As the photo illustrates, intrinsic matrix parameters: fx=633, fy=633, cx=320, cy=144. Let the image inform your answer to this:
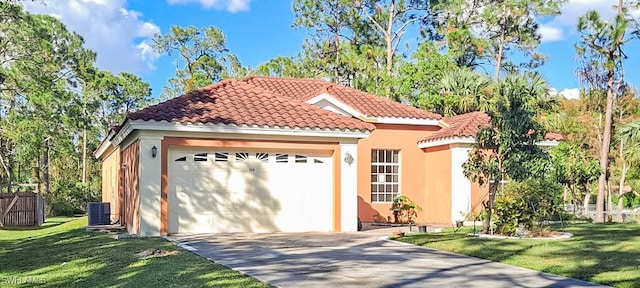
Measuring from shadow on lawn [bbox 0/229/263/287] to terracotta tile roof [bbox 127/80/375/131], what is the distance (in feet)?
10.5

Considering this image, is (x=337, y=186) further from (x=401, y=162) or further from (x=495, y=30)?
(x=495, y=30)

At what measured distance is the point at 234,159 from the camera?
15.9 m

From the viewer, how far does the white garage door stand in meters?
15.4

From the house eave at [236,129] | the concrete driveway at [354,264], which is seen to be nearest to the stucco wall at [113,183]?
the house eave at [236,129]

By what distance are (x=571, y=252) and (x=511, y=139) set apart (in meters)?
3.24

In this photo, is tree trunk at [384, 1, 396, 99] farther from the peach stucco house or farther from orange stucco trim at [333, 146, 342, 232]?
orange stucco trim at [333, 146, 342, 232]

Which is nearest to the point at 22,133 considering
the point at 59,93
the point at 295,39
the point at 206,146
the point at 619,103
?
the point at 206,146

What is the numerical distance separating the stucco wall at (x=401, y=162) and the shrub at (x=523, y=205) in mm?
5831

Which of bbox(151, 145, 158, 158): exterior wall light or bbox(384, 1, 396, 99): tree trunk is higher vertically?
bbox(384, 1, 396, 99): tree trunk

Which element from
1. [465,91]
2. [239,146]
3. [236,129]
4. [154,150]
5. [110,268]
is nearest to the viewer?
[110,268]

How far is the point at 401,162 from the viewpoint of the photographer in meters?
21.1

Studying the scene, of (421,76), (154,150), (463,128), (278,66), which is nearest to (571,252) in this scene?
(463,128)

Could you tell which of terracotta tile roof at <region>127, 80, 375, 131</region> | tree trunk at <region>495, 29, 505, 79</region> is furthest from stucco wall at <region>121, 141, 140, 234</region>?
tree trunk at <region>495, 29, 505, 79</region>

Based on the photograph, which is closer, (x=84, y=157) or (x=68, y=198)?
(x=68, y=198)
